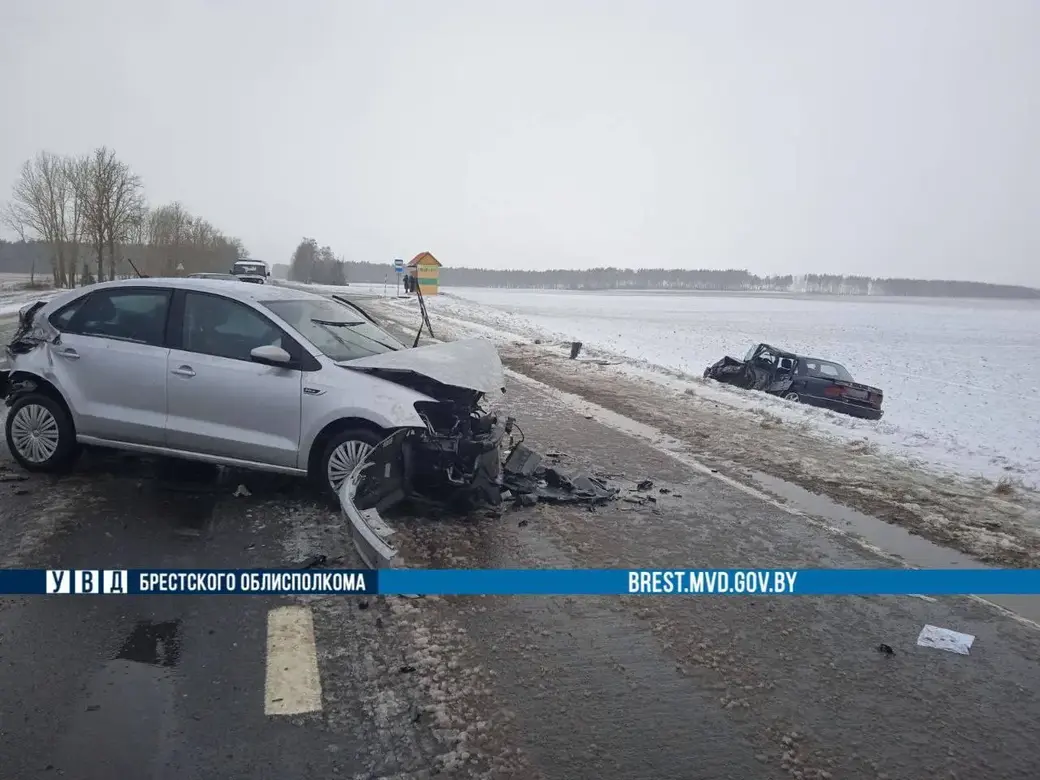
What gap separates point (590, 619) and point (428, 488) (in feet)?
6.45

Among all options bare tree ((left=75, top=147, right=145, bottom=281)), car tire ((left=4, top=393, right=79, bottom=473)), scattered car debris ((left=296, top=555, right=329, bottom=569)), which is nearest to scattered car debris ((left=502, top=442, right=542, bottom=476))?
scattered car debris ((left=296, top=555, right=329, bottom=569))

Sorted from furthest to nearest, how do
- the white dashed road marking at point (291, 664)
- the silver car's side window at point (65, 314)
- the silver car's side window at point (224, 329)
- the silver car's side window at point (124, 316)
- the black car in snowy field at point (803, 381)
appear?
the black car in snowy field at point (803, 381) < the silver car's side window at point (65, 314) < the silver car's side window at point (124, 316) < the silver car's side window at point (224, 329) < the white dashed road marking at point (291, 664)

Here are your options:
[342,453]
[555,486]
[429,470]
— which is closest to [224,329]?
[342,453]

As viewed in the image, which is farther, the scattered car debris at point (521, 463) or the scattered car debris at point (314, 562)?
the scattered car debris at point (521, 463)

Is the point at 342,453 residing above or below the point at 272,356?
below

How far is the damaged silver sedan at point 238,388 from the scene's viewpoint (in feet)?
19.5

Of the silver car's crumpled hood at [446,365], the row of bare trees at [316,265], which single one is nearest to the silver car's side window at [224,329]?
the silver car's crumpled hood at [446,365]

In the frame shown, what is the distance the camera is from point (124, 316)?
6.68 meters

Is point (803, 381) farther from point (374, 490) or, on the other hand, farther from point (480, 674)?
point (480, 674)

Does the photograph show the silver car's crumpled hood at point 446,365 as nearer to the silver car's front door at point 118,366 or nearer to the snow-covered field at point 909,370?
the silver car's front door at point 118,366

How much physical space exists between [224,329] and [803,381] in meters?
14.3

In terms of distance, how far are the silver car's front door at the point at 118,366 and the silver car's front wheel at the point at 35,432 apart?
256 millimetres

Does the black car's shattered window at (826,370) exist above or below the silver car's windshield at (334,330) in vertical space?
below
